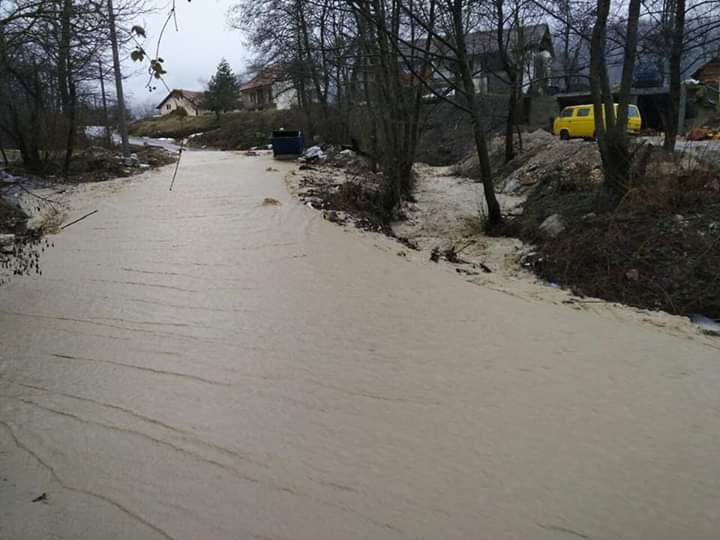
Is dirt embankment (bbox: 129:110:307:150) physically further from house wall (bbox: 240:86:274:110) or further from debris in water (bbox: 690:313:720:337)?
debris in water (bbox: 690:313:720:337)

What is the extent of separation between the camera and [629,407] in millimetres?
3742

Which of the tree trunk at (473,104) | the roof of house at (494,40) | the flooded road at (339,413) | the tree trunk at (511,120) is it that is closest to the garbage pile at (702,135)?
the tree trunk at (511,120)

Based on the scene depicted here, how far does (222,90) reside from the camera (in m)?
41.1

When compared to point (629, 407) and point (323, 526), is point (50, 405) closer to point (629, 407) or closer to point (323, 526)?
point (323, 526)

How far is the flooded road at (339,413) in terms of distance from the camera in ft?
8.97

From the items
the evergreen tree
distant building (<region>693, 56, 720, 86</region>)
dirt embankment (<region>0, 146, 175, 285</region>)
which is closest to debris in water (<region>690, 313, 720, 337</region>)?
dirt embankment (<region>0, 146, 175, 285</region>)

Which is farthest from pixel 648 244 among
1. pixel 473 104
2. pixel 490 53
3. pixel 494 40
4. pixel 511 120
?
pixel 494 40

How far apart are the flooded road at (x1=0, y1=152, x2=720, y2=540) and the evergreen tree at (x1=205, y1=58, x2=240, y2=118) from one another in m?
36.4

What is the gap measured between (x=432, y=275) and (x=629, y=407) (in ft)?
11.2

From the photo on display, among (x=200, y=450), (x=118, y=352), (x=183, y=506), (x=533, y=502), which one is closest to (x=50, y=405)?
(x=118, y=352)

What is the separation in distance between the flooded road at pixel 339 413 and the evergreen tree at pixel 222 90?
3635 centimetres

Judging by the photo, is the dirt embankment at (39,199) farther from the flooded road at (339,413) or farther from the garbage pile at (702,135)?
the garbage pile at (702,135)

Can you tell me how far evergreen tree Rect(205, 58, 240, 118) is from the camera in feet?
131

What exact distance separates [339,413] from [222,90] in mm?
41618
